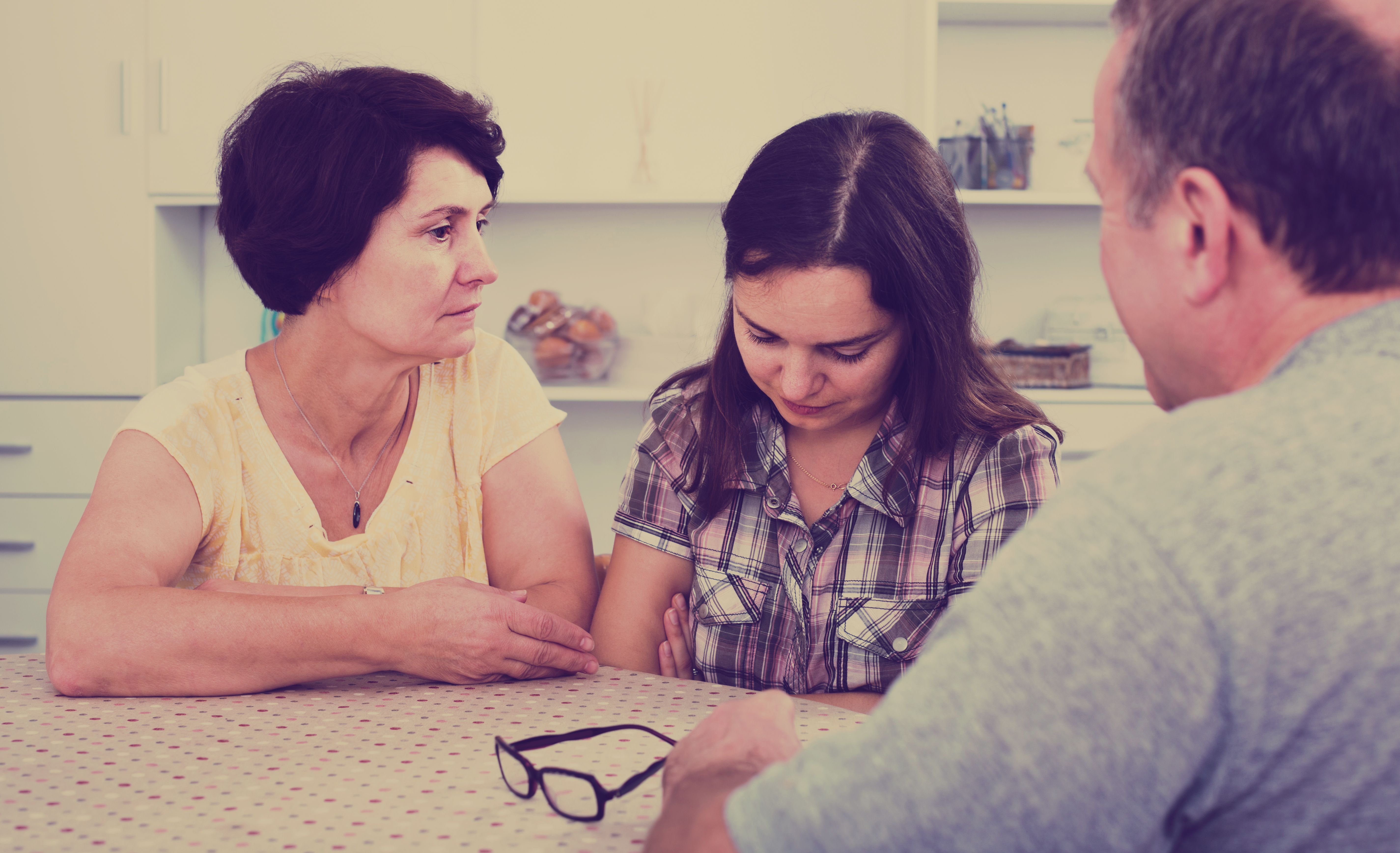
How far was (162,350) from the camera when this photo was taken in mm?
2650

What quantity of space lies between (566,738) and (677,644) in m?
0.51

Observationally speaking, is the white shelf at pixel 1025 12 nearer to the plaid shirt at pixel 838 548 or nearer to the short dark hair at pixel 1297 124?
the plaid shirt at pixel 838 548

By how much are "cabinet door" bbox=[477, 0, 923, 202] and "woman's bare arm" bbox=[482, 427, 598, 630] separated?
139 centimetres

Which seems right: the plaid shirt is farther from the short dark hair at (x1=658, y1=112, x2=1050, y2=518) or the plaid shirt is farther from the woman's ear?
the woman's ear

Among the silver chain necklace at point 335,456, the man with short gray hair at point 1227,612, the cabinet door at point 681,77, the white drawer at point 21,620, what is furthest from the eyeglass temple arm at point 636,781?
the white drawer at point 21,620

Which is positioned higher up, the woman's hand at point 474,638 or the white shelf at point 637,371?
the white shelf at point 637,371

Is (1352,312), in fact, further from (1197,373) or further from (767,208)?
(767,208)

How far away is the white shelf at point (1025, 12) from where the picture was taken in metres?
2.61

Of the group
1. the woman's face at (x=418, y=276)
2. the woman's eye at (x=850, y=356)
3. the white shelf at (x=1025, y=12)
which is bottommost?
the woman's eye at (x=850, y=356)

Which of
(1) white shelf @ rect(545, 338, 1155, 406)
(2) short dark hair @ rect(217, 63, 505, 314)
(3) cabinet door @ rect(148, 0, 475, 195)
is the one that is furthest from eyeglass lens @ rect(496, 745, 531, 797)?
(3) cabinet door @ rect(148, 0, 475, 195)

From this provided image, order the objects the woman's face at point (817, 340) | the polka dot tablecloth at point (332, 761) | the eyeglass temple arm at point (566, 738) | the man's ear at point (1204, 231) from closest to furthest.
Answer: the man's ear at point (1204, 231), the polka dot tablecloth at point (332, 761), the eyeglass temple arm at point (566, 738), the woman's face at point (817, 340)

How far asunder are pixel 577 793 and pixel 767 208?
68 cm

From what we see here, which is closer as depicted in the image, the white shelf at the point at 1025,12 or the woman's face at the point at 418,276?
the woman's face at the point at 418,276

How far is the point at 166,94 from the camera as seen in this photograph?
254 centimetres
